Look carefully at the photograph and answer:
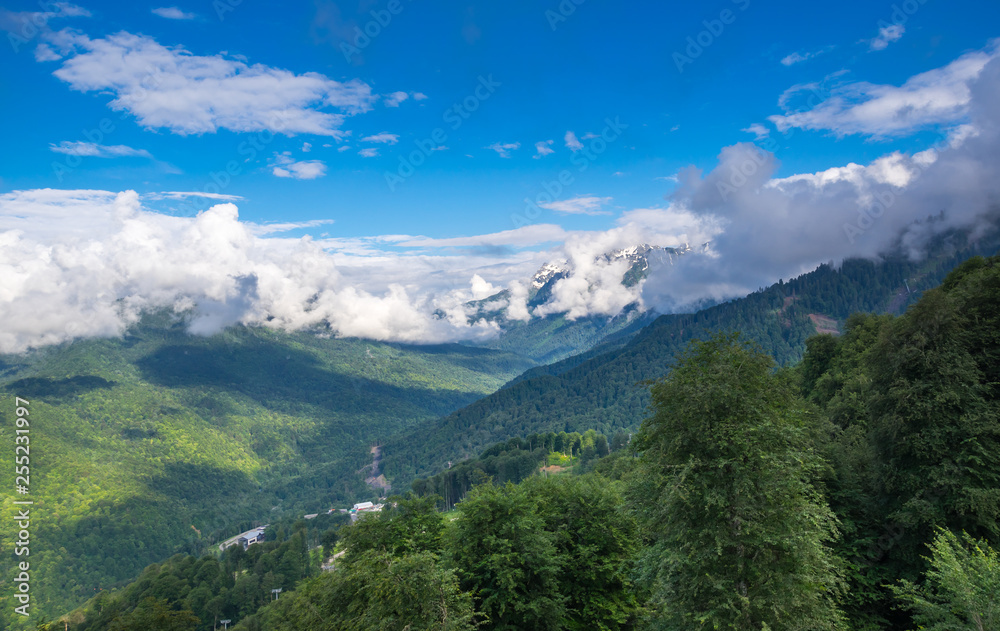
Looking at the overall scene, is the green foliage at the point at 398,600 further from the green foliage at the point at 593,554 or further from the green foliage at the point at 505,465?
the green foliage at the point at 505,465

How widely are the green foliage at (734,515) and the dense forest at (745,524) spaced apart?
0.09 metres

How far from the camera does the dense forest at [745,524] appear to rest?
20.4 meters

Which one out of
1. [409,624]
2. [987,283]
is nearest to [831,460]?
[987,283]

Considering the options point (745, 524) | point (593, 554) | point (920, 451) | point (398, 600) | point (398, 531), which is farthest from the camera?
point (398, 531)

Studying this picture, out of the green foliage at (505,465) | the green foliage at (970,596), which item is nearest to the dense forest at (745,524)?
the green foliage at (970,596)

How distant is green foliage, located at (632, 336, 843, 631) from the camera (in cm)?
1980

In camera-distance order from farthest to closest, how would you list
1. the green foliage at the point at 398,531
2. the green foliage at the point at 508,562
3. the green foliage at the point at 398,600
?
the green foliage at the point at 398,531, the green foliage at the point at 508,562, the green foliage at the point at 398,600

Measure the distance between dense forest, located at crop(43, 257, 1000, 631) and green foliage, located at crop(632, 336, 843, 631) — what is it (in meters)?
0.09

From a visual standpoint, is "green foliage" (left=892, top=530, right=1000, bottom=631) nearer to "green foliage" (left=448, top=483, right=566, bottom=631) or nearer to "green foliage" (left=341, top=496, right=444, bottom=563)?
"green foliage" (left=448, top=483, right=566, bottom=631)

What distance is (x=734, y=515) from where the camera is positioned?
20.5m

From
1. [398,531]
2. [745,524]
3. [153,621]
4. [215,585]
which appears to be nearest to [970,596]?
[745,524]

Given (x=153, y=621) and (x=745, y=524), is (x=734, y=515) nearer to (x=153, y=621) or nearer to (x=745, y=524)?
(x=745, y=524)

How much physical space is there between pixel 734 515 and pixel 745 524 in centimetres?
54

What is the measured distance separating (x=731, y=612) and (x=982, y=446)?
21915 mm
